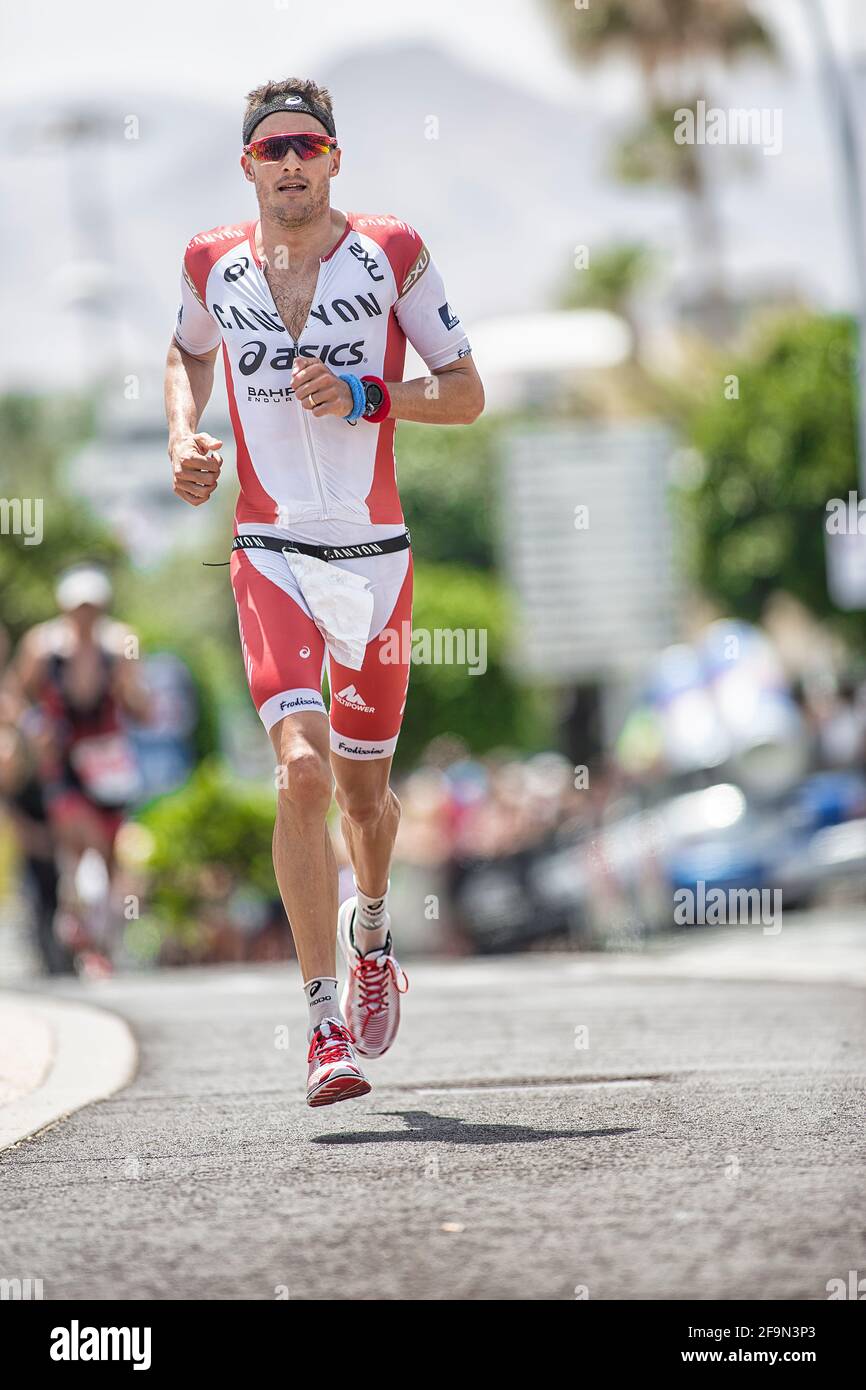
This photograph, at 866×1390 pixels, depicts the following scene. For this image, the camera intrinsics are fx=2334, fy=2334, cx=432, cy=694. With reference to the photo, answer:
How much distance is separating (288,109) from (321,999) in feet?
6.70

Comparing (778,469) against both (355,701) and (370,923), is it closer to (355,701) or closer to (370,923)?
(370,923)

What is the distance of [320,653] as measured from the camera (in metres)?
5.37

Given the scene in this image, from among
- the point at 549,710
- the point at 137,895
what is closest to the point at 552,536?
the point at 549,710

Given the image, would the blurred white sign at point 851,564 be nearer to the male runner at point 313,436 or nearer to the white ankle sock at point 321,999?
the male runner at point 313,436

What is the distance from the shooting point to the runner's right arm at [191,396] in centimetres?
527

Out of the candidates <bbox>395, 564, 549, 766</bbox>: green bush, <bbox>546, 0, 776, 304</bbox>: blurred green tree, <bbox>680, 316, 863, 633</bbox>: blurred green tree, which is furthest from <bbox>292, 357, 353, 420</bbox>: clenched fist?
<bbox>546, 0, 776, 304</bbox>: blurred green tree

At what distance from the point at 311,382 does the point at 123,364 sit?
270ft

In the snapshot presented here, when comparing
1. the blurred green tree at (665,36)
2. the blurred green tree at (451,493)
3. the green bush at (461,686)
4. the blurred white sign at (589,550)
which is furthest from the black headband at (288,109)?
the blurred green tree at (451,493)

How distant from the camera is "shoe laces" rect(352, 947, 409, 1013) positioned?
5738 mm
